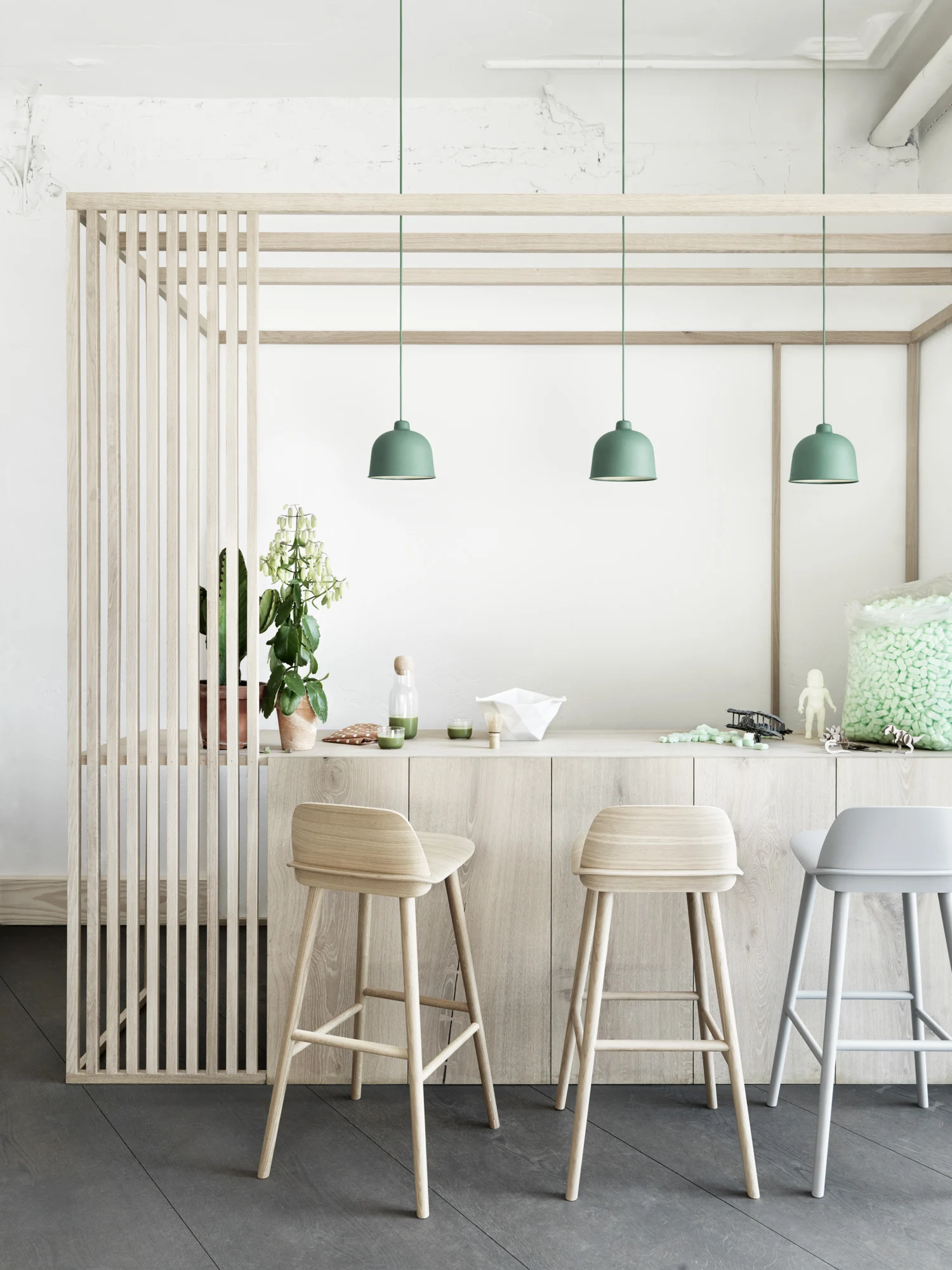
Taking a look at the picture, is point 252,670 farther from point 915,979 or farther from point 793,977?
point 915,979

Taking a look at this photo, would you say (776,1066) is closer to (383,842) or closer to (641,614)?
(383,842)

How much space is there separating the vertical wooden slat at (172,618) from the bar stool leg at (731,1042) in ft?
5.02

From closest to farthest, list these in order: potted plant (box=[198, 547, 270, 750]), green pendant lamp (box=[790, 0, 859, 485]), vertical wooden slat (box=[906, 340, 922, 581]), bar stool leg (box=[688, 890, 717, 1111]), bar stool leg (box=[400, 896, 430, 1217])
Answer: bar stool leg (box=[400, 896, 430, 1217]), bar stool leg (box=[688, 890, 717, 1111]), potted plant (box=[198, 547, 270, 750]), green pendant lamp (box=[790, 0, 859, 485]), vertical wooden slat (box=[906, 340, 922, 581])

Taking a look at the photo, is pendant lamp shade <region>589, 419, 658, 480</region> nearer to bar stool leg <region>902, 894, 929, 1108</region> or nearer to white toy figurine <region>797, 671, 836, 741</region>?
white toy figurine <region>797, 671, 836, 741</region>

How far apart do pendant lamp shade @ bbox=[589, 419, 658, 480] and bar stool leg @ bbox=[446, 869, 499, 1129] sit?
1.38m

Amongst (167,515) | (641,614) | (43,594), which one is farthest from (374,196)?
(43,594)

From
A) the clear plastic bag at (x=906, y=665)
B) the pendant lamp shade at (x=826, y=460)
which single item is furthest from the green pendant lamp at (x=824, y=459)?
the clear plastic bag at (x=906, y=665)

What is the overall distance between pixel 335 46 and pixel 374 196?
161cm

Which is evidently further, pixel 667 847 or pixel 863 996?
pixel 863 996

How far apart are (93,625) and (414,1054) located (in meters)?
1.55

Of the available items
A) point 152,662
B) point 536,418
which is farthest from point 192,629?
point 536,418

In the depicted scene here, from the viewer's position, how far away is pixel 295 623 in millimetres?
3070

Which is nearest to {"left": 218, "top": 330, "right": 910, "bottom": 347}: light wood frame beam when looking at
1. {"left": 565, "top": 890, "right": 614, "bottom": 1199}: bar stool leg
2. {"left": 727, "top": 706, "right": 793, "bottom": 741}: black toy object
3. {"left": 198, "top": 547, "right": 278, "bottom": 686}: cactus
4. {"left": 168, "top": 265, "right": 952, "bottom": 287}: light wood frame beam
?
{"left": 168, "top": 265, "right": 952, "bottom": 287}: light wood frame beam

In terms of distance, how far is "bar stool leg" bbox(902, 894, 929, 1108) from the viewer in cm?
281
